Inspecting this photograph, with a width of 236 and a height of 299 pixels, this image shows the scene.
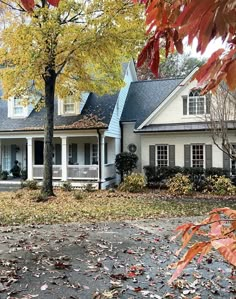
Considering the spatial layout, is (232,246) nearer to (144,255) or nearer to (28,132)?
(144,255)

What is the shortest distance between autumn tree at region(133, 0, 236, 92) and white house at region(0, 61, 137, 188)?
17154 millimetres

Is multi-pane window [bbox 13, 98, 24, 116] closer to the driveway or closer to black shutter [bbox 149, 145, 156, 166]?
black shutter [bbox 149, 145, 156, 166]

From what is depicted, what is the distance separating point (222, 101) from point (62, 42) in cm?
799

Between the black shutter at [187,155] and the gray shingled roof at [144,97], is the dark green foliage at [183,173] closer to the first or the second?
the black shutter at [187,155]

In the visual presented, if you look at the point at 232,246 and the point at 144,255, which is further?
the point at 144,255

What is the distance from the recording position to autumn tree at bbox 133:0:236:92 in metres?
0.90

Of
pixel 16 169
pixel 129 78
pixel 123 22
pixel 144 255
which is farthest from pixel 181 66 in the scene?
pixel 144 255

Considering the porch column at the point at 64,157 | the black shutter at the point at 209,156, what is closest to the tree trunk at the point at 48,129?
the porch column at the point at 64,157

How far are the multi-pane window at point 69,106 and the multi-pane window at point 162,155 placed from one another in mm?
5898

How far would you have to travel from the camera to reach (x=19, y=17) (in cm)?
1413

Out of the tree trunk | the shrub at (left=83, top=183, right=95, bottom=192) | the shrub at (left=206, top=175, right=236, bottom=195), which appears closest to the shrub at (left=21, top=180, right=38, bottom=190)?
the shrub at (left=83, top=183, right=95, bottom=192)

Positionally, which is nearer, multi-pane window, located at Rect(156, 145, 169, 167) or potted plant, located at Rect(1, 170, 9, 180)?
multi-pane window, located at Rect(156, 145, 169, 167)

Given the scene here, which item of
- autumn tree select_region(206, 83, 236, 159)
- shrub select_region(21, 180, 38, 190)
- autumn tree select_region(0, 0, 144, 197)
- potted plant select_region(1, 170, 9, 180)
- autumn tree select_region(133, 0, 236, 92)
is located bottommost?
shrub select_region(21, 180, 38, 190)

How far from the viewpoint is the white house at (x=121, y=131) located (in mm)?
18672
